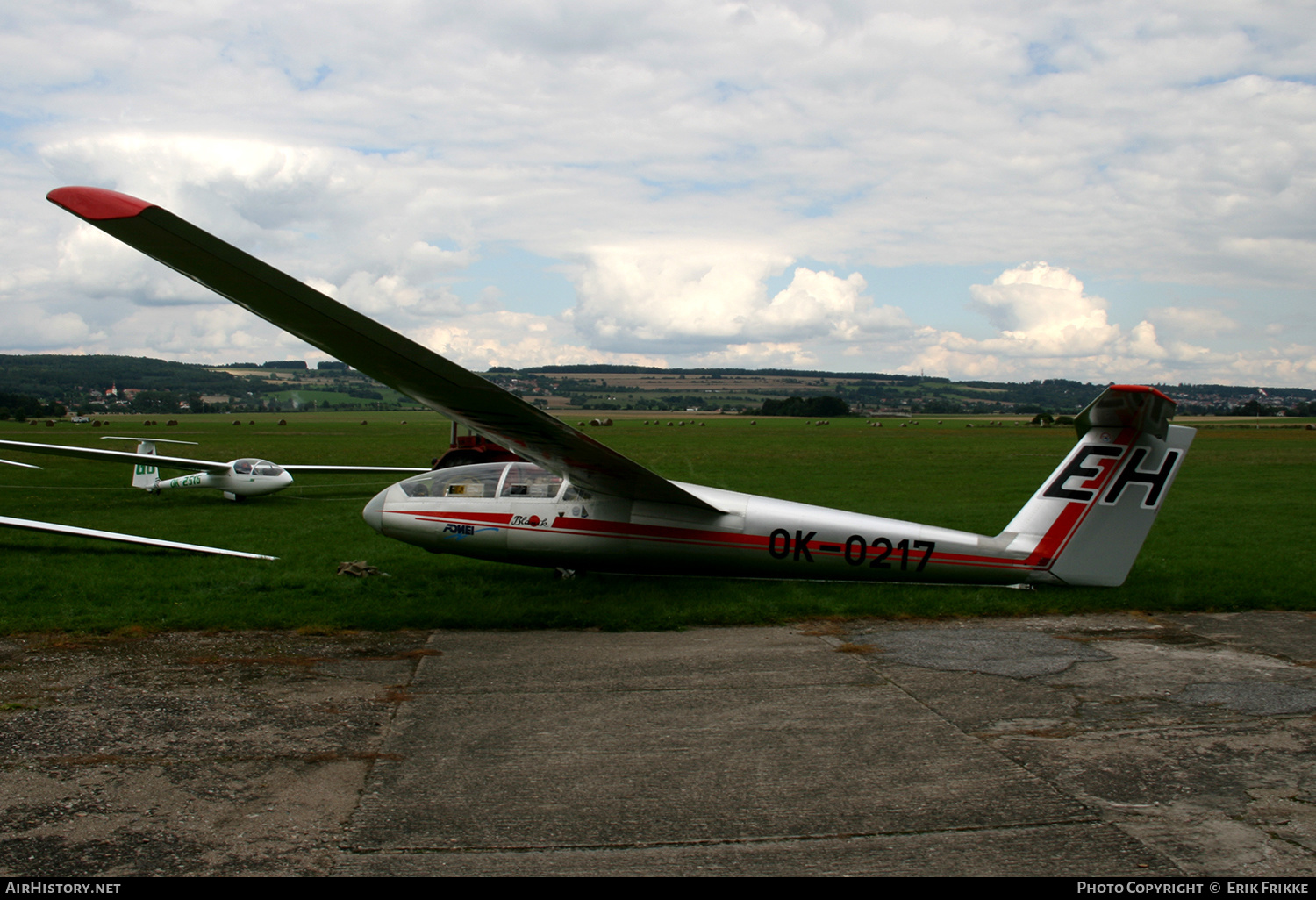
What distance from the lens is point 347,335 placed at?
646cm

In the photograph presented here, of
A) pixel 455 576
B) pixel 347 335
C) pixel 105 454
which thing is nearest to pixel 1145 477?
pixel 347 335

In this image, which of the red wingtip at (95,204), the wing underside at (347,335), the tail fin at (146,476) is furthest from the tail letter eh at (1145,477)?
the tail fin at (146,476)

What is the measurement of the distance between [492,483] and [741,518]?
3.37 meters

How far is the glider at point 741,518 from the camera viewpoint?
30.0 ft

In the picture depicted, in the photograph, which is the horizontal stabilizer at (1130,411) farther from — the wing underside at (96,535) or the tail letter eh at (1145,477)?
the wing underside at (96,535)

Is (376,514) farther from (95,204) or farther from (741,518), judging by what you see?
(95,204)

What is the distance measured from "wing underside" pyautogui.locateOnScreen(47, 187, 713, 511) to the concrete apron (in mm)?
2312

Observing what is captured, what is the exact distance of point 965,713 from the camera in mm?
5941

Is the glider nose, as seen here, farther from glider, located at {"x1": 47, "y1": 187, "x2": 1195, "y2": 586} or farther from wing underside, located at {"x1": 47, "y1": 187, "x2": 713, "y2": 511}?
wing underside, located at {"x1": 47, "y1": 187, "x2": 713, "y2": 511}

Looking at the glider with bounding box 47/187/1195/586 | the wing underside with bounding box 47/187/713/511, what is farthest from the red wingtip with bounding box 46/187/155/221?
the glider with bounding box 47/187/1195/586

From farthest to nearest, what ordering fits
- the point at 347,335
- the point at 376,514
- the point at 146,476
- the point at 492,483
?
the point at 146,476
the point at 376,514
the point at 492,483
the point at 347,335

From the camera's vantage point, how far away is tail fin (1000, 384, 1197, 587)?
913cm

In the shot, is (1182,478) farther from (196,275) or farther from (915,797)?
(196,275)

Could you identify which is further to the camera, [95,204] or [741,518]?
[741,518]
